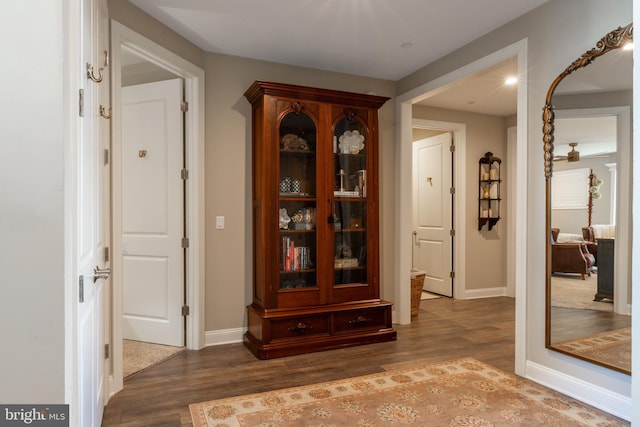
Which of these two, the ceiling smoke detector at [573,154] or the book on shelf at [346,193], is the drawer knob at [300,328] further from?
the ceiling smoke detector at [573,154]

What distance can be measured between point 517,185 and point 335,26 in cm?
187

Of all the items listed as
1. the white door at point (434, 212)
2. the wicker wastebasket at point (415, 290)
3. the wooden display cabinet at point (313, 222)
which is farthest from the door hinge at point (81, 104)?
the white door at point (434, 212)

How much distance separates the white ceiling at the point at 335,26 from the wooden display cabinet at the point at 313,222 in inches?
15.7

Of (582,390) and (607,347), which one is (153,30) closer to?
(607,347)

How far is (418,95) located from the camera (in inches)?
157

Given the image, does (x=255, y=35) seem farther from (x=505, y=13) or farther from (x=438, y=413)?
(x=438, y=413)

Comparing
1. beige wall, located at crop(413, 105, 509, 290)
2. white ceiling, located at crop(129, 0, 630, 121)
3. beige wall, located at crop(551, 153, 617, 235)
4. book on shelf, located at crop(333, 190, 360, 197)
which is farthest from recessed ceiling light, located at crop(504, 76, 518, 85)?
book on shelf, located at crop(333, 190, 360, 197)

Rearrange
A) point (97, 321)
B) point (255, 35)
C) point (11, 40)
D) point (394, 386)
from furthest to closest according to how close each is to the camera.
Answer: point (255, 35) → point (394, 386) → point (97, 321) → point (11, 40)

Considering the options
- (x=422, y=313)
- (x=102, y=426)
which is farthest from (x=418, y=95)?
(x=102, y=426)

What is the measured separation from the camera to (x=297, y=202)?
137 inches

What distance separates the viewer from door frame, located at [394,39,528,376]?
9.25 feet

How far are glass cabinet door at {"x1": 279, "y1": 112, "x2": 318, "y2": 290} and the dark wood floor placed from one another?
0.70 m

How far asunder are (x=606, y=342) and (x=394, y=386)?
4.39 ft

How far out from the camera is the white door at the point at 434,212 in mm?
5664
